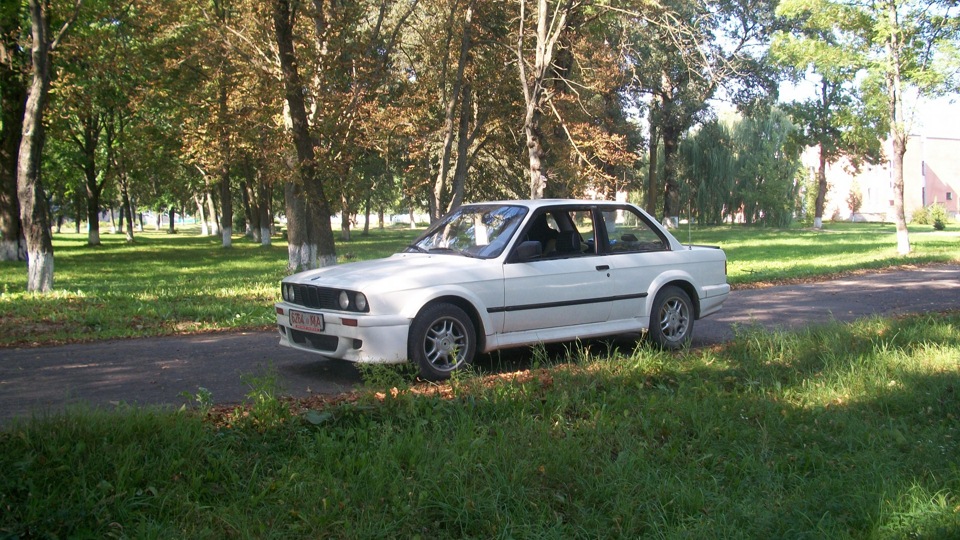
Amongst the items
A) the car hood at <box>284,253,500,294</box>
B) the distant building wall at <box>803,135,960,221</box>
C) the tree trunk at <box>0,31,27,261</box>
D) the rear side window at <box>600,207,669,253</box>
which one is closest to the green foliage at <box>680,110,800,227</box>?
the distant building wall at <box>803,135,960,221</box>

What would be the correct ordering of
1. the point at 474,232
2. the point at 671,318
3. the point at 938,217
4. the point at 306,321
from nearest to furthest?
1. the point at 306,321
2. the point at 474,232
3. the point at 671,318
4. the point at 938,217

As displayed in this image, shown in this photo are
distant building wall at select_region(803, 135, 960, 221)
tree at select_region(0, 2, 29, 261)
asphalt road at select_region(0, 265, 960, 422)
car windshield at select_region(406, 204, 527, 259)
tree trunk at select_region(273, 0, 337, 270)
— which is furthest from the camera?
distant building wall at select_region(803, 135, 960, 221)

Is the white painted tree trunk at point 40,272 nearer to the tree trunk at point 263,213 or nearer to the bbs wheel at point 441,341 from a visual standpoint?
the bbs wheel at point 441,341

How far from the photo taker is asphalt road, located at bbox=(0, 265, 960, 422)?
6.55 meters

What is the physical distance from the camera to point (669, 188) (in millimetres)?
50844

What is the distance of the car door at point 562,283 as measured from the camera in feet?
25.0

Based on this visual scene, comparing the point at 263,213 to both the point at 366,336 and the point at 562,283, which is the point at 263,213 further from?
the point at 366,336

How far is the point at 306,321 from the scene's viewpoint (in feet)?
23.8

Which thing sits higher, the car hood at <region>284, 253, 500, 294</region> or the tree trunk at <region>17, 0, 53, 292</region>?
the tree trunk at <region>17, 0, 53, 292</region>

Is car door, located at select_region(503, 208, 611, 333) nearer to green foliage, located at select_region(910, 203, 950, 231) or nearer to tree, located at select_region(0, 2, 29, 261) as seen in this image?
tree, located at select_region(0, 2, 29, 261)

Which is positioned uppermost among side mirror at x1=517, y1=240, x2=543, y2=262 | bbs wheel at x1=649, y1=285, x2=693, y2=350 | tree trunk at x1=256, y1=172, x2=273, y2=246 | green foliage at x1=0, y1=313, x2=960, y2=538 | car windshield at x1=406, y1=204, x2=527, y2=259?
tree trunk at x1=256, y1=172, x2=273, y2=246

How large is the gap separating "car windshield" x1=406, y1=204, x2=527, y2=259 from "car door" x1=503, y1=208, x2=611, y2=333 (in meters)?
0.37

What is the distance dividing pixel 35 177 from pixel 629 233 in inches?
490

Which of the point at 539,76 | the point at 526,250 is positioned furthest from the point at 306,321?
the point at 539,76
